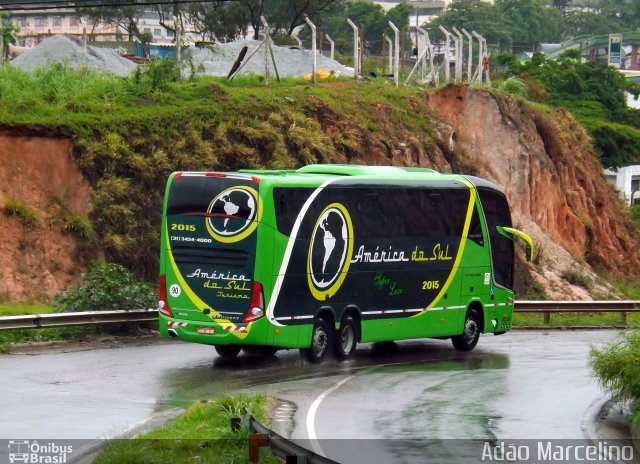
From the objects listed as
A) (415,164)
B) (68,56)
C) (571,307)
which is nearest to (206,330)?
(571,307)

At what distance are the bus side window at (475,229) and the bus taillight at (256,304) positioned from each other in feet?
21.6

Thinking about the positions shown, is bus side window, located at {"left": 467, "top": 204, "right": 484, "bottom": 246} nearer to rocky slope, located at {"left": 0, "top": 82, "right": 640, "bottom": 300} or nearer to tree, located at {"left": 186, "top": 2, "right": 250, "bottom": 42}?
rocky slope, located at {"left": 0, "top": 82, "right": 640, "bottom": 300}

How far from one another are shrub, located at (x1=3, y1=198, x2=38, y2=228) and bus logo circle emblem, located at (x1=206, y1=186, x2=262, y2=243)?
9.49 meters

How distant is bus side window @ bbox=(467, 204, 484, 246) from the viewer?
2566 centimetres

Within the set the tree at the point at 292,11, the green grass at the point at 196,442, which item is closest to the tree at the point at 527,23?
the tree at the point at 292,11

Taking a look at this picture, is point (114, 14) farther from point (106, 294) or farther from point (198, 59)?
point (106, 294)

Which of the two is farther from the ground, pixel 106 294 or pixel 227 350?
pixel 106 294

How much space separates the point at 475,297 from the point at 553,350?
2.00m

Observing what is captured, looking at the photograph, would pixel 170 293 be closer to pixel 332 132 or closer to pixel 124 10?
pixel 332 132

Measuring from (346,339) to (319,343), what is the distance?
37.6 inches

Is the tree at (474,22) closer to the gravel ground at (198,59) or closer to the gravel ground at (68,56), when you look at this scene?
the gravel ground at (198,59)

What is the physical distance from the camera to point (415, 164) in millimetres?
41438

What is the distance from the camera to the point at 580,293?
141 feet

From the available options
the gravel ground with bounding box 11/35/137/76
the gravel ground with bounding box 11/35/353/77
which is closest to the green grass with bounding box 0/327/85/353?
the gravel ground with bounding box 11/35/353/77
